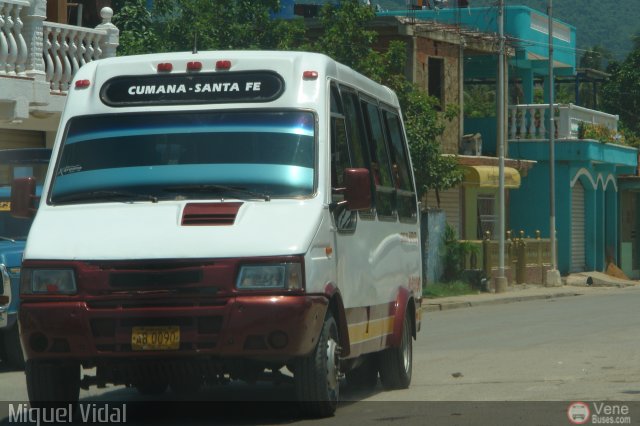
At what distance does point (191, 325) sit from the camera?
865 centimetres

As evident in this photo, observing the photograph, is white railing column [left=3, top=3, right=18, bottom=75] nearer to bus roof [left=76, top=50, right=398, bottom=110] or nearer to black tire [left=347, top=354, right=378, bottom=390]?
black tire [left=347, top=354, right=378, bottom=390]

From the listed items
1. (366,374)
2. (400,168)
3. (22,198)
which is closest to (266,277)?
(22,198)

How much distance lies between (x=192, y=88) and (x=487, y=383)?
4096 millimetres

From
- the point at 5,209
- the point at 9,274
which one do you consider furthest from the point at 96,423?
the point at 5,209

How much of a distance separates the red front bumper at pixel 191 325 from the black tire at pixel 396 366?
9.23ft

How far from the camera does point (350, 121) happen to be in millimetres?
10523

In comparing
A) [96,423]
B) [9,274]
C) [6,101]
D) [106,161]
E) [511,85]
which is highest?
[511,85]

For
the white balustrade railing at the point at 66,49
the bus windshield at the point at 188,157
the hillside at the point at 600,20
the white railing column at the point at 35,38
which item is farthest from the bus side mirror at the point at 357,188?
the hillside at the point at 600,20

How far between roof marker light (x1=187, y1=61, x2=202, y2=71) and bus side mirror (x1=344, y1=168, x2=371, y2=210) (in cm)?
140

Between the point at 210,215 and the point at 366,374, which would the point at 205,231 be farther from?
the point at 366,374

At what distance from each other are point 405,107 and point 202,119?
19405 millimetres

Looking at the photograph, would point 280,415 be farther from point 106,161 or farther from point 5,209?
point 5,209

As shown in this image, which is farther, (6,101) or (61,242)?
(6,101)

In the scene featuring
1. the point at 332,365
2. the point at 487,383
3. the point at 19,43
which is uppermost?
the point at 19,43
